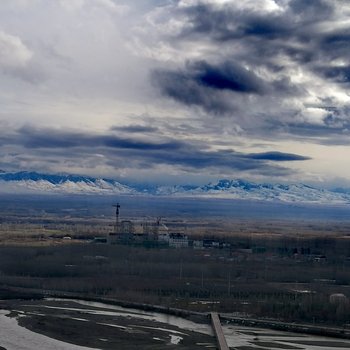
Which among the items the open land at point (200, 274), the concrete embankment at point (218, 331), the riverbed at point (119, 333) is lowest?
the riverbed at point (119, 333)

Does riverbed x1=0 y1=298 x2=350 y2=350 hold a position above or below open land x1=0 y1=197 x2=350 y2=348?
below

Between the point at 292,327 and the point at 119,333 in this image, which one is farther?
the point at 292,327

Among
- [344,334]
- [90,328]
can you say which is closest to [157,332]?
[90,328]

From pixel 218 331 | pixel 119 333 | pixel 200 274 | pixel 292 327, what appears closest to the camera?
pixel 218 331

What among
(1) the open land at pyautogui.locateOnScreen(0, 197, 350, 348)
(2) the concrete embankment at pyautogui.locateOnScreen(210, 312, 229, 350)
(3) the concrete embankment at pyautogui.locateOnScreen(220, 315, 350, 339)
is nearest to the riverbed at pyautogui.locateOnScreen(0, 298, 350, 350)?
(2) the concrete embankment at pyautogui.locateOnScreen(210, 312, 229, 350)

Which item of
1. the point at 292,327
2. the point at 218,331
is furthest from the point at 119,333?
the point at 292,327

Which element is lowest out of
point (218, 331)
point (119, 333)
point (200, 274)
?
point (119, 333)

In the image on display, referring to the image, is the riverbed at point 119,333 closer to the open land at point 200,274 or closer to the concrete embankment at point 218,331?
the concrete embankment at point 218,331

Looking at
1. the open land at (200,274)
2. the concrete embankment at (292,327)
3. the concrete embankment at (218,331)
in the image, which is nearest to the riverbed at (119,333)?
the concrete embankment at (218,331)

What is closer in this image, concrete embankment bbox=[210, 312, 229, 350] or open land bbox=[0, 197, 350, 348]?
concrete embankment bbox=[210, 312, 229, 350]

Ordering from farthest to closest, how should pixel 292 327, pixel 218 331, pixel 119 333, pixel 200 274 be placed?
pixel 200 274 → pixel 292 327 → pixel 119 333 → pixel 218 331

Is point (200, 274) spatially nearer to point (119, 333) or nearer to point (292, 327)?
point (292, 327)

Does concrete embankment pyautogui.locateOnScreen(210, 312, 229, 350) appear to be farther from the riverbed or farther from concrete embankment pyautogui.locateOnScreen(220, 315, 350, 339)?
concrete embankment pyautogui.locateOnScreen(220, 315, 350, 339)
